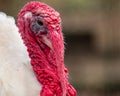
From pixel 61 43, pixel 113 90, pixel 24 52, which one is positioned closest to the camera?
pixel 61 43

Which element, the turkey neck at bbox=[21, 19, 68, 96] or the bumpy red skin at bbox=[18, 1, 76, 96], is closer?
the bumpy red skin at bbox=[18, 1, 76, 96]

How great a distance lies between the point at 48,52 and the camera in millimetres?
5891

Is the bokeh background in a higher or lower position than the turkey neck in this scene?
lower

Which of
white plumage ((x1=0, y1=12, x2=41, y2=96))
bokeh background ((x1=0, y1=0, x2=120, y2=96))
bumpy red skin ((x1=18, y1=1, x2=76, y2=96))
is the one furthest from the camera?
bokeh background ((x1=0, y1=0, x2=120, y2=96))

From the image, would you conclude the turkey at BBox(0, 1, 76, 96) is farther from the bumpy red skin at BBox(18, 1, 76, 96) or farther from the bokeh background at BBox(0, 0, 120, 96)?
the bokeh background at BBox(0, 0, 120, 96)

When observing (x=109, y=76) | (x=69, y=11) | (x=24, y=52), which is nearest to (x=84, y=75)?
(x=109, y=76)

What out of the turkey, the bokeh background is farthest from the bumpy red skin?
the bokeh background

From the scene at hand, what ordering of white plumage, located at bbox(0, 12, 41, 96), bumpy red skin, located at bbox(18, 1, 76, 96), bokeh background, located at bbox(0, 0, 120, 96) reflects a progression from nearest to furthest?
bumpy red skin, located at bbox(18, 1, 76, 96), white plumage, located at bbox(0, 12, 41, 96), bokeh background, located at bbox(0, 0, 120, 96)

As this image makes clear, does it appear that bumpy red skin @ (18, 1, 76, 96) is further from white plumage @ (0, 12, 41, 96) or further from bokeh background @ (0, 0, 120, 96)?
bokeh background @ (0, 0, 120, 96)

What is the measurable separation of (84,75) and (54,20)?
8.71 m

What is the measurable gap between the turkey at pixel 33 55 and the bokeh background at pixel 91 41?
303 inches

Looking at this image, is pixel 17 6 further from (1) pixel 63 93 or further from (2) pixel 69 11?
(1) pixel 63 93

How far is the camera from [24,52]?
6.06m

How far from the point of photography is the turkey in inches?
224
